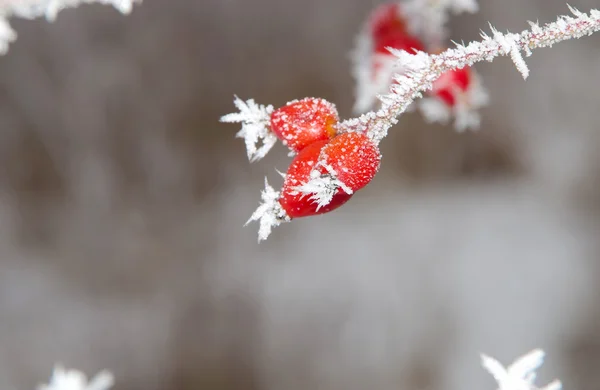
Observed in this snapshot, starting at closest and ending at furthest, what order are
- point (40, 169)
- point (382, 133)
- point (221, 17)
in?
point (382, 133), point (221, 17), point (40, 169)

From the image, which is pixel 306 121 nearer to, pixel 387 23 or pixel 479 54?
pixel 479 54

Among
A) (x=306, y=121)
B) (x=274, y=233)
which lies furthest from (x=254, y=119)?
(x=274, y=233)

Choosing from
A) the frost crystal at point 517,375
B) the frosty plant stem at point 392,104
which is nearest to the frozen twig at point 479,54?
the frosty plant stem at point 392,104

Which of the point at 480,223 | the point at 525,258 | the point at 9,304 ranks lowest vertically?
the point at 525,258

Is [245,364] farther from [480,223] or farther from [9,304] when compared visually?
[480,223]

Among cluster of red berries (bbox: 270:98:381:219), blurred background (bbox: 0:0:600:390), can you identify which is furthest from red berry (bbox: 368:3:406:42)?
blurred background (bbox: 0:0:600:390)

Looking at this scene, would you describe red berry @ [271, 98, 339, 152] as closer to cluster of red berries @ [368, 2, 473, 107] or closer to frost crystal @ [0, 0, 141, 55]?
frost crystal @ [0, 0, 141, 55]

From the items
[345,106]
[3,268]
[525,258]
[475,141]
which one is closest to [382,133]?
[345,106]
